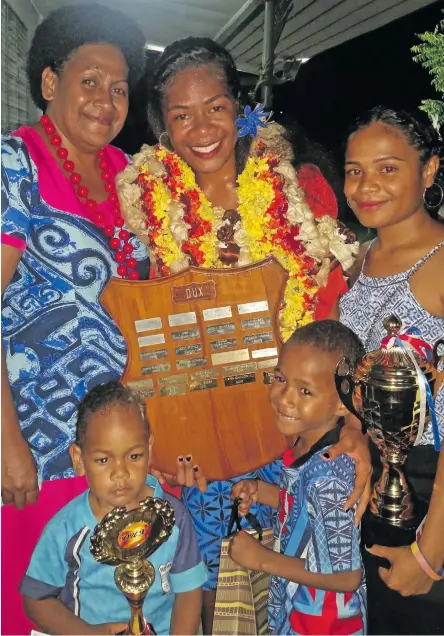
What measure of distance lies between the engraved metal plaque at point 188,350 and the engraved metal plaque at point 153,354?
27 millimetres

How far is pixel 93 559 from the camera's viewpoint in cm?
136

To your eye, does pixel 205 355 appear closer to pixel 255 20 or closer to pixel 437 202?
pixel 437 202

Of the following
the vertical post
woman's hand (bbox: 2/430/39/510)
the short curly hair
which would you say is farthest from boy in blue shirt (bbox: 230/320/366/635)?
the short curly hair

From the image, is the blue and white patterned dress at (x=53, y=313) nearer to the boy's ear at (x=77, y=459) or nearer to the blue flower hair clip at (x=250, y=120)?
the boy's ear at (x=77, y=459)

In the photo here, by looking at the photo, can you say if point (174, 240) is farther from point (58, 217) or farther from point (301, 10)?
point (301, 10)

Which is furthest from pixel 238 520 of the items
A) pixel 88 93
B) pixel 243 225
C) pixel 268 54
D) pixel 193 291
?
pixel 268 54

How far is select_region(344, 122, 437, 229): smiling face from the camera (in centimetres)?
138

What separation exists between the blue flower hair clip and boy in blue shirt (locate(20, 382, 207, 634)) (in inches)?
25.7

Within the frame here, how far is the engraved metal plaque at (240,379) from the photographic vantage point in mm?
1494

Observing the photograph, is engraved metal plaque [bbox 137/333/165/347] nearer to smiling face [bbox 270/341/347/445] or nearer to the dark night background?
smiling face [bbox 270/341/347/445]

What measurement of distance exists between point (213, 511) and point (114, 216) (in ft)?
2.44

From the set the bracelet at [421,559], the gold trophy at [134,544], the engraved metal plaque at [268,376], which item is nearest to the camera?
the gold trophy at [134,544]

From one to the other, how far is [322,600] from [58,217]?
0.98 metres

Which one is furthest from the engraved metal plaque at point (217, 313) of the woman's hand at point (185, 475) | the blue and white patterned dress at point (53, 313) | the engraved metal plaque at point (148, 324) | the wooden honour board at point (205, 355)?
the woman's hand at point (185, 475)
